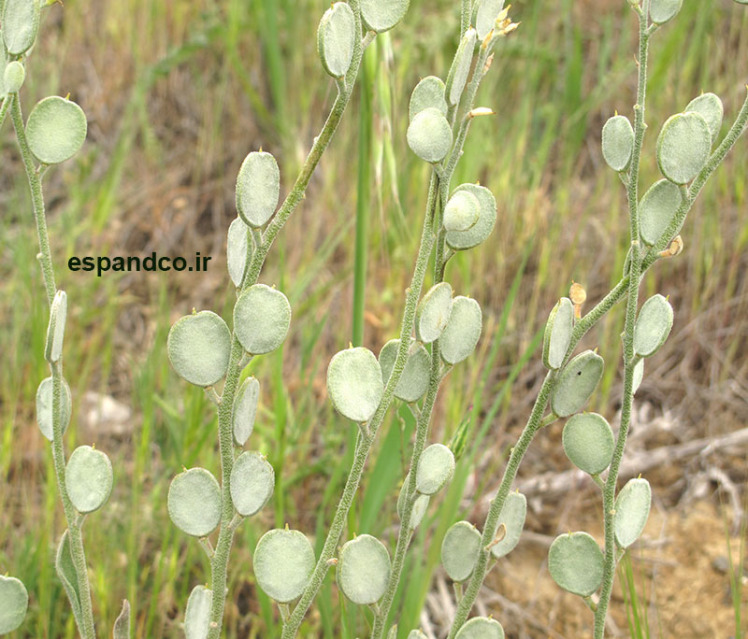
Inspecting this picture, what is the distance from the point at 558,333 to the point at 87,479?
0.29 metres

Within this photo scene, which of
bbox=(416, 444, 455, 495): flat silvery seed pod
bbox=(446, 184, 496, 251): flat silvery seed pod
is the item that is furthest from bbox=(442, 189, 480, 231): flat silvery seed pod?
bbox=(416, 444, 455, 495): flat silvery seed pod

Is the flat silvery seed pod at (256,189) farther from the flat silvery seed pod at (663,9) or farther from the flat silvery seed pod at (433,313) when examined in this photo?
the flat silvery seed pod at (663,9)

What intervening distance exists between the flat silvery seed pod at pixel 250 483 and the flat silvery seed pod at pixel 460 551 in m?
0.13

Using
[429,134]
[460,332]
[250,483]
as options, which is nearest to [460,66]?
[429,134]

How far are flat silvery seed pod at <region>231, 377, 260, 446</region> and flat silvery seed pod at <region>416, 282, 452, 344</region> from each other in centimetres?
10

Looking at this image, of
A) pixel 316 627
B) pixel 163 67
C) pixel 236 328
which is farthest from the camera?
pixel 163 67

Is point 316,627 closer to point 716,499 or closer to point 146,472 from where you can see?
point 146,472

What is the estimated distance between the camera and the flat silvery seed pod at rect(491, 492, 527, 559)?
23.7 inches

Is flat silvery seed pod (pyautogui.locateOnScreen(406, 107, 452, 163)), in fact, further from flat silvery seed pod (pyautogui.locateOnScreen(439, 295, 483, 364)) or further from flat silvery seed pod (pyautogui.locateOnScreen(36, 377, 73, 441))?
flat silvery seed pod (pyautogui.locateOnScreen(36, 377, 73, 441))

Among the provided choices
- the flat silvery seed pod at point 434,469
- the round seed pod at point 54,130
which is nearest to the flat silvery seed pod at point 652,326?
the flat silvery seed pod at point 434,469

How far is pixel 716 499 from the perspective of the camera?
4.08 ft

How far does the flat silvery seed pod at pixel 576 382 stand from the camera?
56 cm

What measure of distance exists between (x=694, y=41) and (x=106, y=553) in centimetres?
128

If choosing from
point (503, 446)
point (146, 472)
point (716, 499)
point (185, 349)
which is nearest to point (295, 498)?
point (146, 472)
